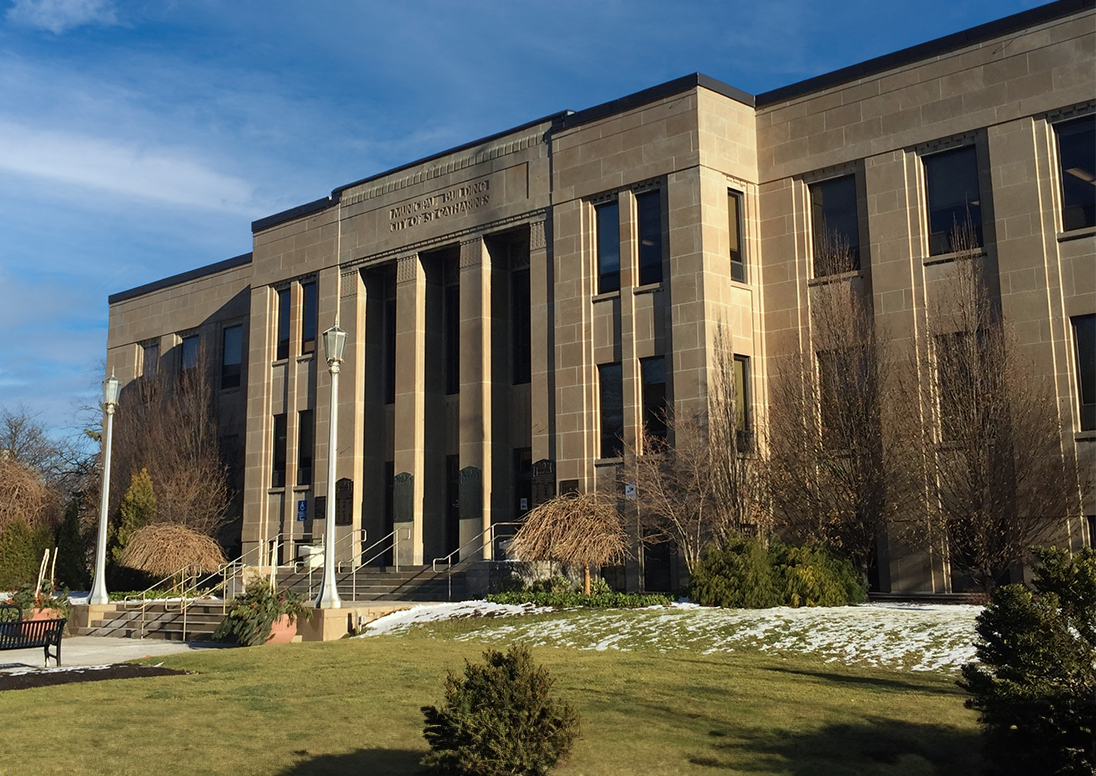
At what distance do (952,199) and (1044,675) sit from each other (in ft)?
64.4

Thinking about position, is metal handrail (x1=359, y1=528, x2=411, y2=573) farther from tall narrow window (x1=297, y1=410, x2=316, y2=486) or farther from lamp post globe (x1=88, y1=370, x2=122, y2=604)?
lamp post globe (x1=88, y1=370, x2=122, y2=604)

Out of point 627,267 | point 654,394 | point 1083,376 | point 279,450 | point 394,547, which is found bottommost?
point 394,547

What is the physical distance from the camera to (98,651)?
2147cm

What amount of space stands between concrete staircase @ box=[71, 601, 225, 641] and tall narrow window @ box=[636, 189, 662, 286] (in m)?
13.7

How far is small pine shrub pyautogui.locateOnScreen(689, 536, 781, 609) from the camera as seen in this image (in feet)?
68.0

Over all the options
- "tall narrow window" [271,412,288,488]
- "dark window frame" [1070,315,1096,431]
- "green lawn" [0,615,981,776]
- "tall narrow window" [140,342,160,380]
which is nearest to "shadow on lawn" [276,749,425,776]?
"green lawn" [0,615,981,776]

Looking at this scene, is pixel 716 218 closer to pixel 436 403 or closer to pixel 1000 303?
pixel 1000 303

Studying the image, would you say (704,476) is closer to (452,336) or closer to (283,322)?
(452,336)

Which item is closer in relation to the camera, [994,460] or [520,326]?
[994,460]

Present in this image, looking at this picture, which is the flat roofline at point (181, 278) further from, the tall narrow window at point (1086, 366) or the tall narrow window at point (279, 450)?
the tall narrow window at point (1086, 366)

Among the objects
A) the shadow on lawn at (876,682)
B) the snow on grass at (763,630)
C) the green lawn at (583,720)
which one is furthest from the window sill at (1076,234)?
the shadow on lawn at (876,682)

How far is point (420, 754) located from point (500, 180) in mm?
24946

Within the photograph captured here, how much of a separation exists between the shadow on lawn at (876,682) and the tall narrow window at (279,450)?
2773cm

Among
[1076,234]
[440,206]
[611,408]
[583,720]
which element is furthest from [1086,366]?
[440,206]
